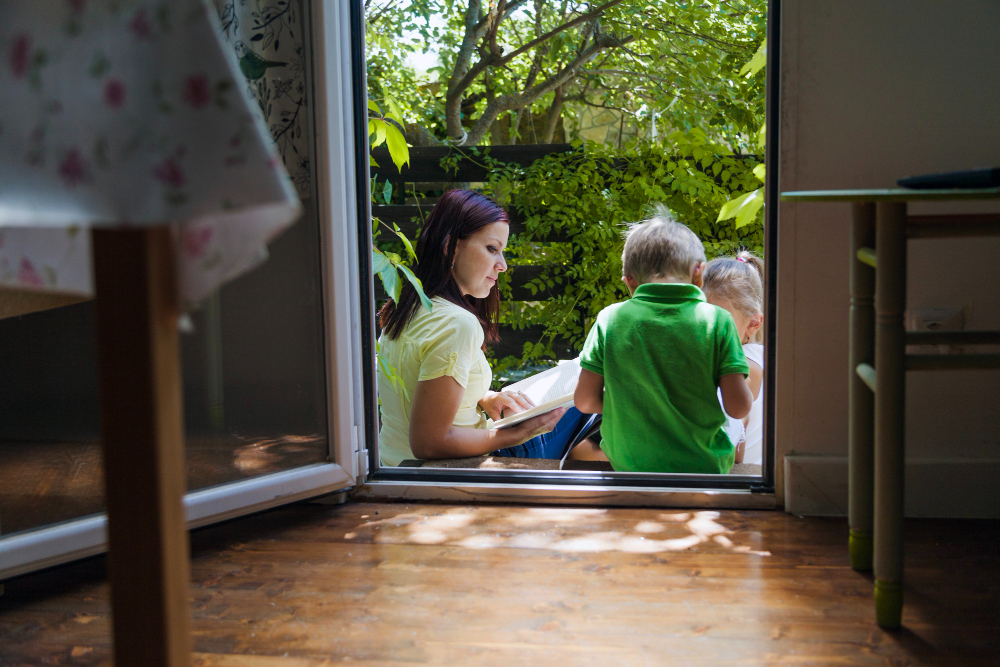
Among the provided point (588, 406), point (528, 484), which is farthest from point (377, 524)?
point (588, 406)

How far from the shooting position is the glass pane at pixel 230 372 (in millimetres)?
1549

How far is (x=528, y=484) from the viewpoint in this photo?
5.99ft

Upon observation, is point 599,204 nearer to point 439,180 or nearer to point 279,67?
point 439,180

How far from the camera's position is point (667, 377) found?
6.30 ft

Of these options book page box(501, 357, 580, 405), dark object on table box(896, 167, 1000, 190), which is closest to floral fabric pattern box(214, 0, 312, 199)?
book page box(501, 357, 580, 405)

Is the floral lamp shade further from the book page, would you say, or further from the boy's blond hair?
the book page

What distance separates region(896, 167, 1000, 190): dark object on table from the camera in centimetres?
108

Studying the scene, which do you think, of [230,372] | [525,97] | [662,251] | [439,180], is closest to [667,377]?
[662,251]

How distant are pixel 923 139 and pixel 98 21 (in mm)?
1508

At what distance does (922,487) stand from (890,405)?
640 mm

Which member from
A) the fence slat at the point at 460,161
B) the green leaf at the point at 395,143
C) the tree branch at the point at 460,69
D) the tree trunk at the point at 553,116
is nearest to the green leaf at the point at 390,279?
the green leaf at the point at 395,143

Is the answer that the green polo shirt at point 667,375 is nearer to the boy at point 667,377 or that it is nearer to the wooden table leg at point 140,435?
the boy at point 667,377

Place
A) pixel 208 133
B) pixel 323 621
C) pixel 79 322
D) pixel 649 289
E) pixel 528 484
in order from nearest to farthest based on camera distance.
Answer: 1. pixel 208 133
2. pixel 323 621
3. pixel 79 322
4. pixel 528 484
5. pixel 649 289

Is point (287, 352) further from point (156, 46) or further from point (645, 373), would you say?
point (156, 46)
